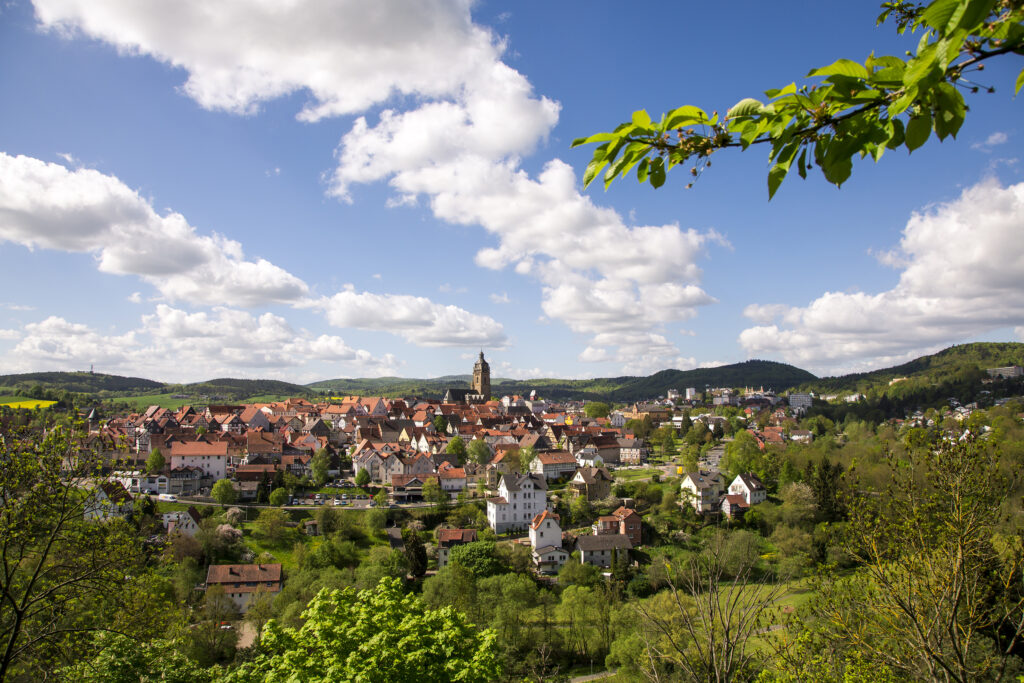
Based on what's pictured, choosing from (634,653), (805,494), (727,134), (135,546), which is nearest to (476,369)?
(805,494)

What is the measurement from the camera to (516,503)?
152ft

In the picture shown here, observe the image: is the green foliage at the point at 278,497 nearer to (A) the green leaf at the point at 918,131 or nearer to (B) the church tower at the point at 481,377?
(A) the green leaf at the point at 918,131

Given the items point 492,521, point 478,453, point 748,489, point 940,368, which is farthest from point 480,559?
point 940,368

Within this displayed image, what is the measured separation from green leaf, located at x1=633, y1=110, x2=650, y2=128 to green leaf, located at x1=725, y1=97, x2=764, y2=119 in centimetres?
26

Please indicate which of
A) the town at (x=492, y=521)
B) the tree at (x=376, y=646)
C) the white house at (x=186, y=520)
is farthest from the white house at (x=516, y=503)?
the tree at (x=376, y=646)

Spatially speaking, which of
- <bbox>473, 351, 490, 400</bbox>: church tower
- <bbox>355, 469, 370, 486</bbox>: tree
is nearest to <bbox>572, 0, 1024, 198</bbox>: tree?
<bbox>355, 469, 370, 486</bbox>: tree

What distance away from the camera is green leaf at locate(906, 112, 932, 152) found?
1.61 metres

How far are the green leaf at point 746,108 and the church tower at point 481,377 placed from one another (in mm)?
127179

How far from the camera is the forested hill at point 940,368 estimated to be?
5399 inches

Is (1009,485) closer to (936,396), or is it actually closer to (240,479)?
(240,479)

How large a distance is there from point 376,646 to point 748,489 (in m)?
47.1

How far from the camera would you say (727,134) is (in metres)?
1.92

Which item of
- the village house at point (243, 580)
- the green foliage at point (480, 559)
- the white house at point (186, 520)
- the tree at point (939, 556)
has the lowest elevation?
the village house at point (243, 580)

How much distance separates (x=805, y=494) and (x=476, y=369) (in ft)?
296
